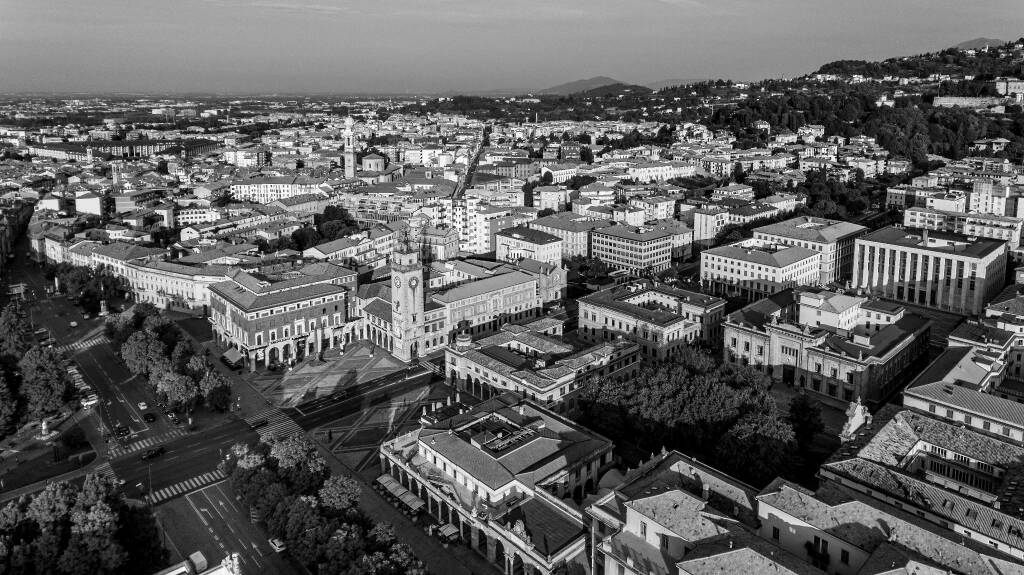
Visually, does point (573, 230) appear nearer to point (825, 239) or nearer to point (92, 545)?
point (825, 239)

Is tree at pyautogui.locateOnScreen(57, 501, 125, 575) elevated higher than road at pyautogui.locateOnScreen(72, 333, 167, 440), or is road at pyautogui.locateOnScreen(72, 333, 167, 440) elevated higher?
tree at pyautogui.locateOnScreen(57, 501, 125, 575)

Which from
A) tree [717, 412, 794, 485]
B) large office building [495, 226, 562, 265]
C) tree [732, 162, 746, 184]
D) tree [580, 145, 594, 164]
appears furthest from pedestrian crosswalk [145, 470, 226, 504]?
tree [580, 145, 594, 164]

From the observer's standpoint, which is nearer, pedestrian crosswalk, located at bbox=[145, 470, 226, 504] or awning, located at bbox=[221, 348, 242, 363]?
pedestrian crosswalk, located at bbox=[145, 470, 226, 504]

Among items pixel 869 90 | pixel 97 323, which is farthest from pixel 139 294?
pixel 869 90

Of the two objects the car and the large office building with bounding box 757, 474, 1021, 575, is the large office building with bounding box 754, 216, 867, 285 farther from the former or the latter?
the car

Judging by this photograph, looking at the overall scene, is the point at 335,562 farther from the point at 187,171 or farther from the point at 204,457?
the point at 187,171

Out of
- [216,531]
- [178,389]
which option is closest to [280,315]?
[178,389]
